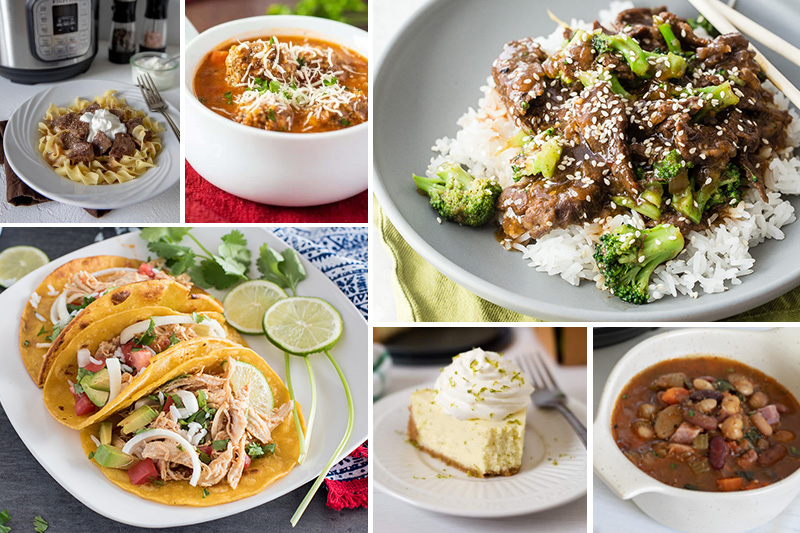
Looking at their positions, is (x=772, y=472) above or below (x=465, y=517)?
above

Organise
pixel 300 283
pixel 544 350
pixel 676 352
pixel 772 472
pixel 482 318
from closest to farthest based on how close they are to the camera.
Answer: pixel 772 472
pixel 676 352
pixel 482 318
pixel 544 350
pixel 300 283

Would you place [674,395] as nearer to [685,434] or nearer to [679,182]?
[685,434]

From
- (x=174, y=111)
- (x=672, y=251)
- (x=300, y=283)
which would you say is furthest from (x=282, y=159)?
(x=672, y=251)

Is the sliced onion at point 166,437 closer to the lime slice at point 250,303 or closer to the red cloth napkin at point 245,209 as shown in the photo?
the lime slice at point 250,303

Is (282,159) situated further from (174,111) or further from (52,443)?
(52,443)

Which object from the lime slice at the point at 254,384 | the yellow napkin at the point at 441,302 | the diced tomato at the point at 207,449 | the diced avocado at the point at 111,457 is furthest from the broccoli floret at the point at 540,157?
the diced avocado at the point at 111,457

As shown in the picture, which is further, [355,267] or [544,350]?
[355,267]
